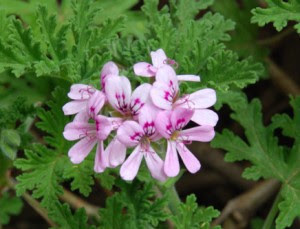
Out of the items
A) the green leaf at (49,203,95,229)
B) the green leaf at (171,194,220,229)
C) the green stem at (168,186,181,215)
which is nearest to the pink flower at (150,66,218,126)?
the green leaf at (171,194,220,229)

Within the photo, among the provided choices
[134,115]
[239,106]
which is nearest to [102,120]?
[134,115]

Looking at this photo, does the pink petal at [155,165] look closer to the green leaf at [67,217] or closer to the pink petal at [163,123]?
the pink petal at [163,123]

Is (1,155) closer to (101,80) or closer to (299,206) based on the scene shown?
(101,80)

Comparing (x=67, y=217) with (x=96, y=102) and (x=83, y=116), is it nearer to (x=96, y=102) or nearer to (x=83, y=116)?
(x=83, y=116)

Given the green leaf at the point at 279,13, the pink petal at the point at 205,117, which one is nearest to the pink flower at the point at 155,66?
the pink petal at the point at 205,117

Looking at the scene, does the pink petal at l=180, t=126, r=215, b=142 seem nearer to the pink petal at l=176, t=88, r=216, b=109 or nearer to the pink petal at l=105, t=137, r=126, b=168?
the pink petal at l=176, t=88, r=216, b=109

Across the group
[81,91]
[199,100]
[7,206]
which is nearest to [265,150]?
[199,100]
